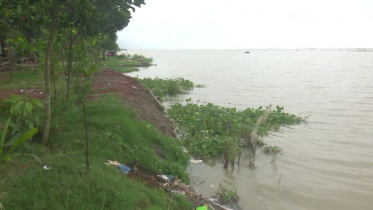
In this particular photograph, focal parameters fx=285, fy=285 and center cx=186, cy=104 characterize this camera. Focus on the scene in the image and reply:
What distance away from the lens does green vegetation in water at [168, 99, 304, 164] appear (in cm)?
757

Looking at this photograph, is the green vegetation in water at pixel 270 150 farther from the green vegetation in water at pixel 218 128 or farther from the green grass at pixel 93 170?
the green grass at pixel 93 170

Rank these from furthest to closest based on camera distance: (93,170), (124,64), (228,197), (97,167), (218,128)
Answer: (124,64) < (218,128) < (228,197) < (97,167) < (93,170)

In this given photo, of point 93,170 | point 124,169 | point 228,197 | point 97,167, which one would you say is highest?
point 93,170

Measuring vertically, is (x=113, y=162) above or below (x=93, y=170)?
below

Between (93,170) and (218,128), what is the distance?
5.85m

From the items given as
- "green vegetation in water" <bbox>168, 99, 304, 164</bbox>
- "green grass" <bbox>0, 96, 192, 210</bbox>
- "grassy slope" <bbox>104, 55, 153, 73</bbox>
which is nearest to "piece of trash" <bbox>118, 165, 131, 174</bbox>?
"green grass" <bbox>0, 96, 192, 210</bbox>

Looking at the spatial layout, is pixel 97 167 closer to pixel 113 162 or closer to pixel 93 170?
pixel 93 170

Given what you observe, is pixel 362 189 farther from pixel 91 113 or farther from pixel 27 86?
pixel 27 86

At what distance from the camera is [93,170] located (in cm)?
378

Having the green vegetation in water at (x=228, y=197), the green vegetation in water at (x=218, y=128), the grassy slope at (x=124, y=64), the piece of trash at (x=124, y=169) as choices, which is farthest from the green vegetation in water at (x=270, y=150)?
the grassy slope at (x=124, y=64)

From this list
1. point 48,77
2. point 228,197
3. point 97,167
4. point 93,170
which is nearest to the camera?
point 93,170

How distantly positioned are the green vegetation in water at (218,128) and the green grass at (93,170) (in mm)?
1143

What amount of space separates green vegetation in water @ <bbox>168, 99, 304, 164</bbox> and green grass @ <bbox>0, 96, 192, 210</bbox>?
3.75 ft

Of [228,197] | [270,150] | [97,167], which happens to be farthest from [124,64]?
[97,167]
